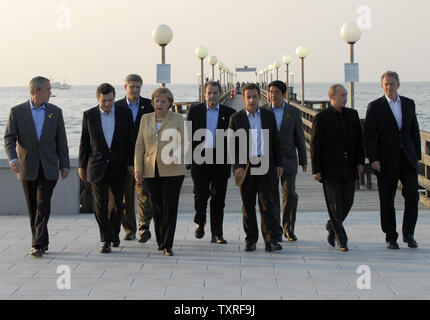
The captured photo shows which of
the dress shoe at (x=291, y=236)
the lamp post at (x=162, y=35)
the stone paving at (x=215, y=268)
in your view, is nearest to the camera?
the stone paving at (x=215, y=268)

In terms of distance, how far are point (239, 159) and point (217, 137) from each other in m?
0.45

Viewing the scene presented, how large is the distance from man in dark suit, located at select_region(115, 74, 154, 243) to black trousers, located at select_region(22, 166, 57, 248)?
1.08 metres

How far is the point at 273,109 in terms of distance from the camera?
26.3ft

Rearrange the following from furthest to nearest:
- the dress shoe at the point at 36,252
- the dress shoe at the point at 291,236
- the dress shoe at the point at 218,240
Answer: the dress shoe at the point at 291,236
the dress shoe at the point at 218,240
the dress shoe at the point at 36,252

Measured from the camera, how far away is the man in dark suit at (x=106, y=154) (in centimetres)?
756

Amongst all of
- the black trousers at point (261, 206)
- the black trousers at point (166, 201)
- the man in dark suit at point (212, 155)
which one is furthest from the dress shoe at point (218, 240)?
the black trousers at point (166, 201)

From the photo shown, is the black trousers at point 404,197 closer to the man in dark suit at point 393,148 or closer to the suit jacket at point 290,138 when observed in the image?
the man in dark suit at point 393,148

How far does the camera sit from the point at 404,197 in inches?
295

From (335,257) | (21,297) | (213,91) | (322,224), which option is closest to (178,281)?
(21,297)

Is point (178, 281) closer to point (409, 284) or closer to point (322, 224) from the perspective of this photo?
point (409, 284)

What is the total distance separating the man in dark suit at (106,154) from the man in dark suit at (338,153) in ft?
6.36

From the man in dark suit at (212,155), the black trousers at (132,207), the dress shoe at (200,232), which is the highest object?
the man in dark suit at (212,155)

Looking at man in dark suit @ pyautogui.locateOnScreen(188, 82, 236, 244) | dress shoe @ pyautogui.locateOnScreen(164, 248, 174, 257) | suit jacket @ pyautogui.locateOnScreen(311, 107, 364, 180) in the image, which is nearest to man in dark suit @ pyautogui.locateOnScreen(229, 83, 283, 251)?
man in dark suit @ pyautogui.locateOnScreen(188, 82, 236, 244)
